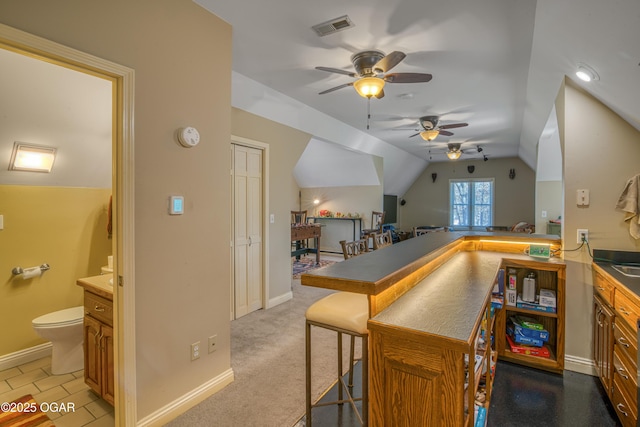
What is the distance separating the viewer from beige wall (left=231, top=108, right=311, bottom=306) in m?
4.02

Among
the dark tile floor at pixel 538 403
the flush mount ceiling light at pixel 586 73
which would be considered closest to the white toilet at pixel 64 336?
the dark tile floor at pixel 538 403

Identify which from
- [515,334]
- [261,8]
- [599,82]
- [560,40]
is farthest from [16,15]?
[515,334]

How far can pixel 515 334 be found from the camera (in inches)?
106

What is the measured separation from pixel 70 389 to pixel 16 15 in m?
2.42

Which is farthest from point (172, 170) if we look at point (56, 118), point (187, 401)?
point (187, 401)

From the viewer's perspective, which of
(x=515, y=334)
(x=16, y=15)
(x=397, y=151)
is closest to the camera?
(x=16, y=15)

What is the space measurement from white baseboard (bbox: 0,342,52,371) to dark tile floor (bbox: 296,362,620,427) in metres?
2.48

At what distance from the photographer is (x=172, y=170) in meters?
1.96

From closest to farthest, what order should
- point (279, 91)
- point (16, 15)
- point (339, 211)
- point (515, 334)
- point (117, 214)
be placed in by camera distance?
1. point (16, 15)
2. point (117, 214)
3. point (515, 334)
4. point (279, 91)
5. point (339, 211)

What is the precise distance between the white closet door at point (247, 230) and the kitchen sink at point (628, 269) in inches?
133

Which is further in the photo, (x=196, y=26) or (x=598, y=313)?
(x=598, y=313)

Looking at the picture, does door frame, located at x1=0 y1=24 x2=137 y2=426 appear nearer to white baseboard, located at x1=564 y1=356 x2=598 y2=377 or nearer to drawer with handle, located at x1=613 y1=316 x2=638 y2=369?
drawer with handle, located at x1=613 y1=316 x2=638 y2=369

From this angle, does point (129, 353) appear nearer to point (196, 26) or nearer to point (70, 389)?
point (70, 389)

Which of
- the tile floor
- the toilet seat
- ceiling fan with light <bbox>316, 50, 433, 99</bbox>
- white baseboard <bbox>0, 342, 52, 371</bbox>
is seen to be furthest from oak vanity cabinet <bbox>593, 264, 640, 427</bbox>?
white baseboard <bbox>0, 342, 52, 371</bbox>
